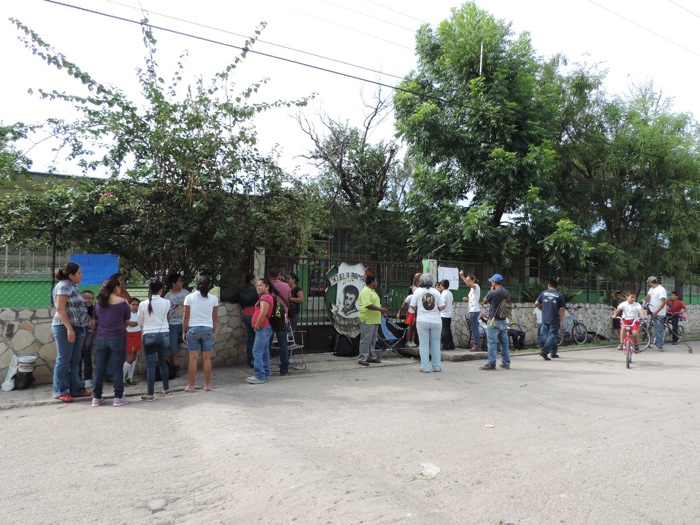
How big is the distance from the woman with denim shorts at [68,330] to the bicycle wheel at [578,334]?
566 inches

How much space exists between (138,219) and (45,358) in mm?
2649

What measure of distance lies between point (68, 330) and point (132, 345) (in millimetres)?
1378

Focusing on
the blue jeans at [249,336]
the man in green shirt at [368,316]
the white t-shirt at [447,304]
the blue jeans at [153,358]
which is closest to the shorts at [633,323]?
the white t-shirt at [447,304]

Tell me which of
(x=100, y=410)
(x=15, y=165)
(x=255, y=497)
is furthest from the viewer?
(x=15, y=165)

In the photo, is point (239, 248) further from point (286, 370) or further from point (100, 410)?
point (100, 410)

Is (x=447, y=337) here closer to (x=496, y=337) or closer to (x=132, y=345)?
(x=496, y=337)

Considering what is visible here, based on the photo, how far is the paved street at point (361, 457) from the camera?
363cm

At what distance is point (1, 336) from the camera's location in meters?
7.90

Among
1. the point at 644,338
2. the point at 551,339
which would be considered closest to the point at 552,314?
the point at 551,339

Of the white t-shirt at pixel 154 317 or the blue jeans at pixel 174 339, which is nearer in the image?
the white t-shirt at pixel 154 317

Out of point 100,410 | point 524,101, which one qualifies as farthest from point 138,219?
point 524,101

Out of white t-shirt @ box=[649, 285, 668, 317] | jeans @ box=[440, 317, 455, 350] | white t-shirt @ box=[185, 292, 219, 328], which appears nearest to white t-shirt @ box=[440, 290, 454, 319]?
jeans @ box=[440, 317, 455, 350]

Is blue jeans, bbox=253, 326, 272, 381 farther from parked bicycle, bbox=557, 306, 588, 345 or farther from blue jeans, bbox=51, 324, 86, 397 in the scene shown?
parked bicycle, bbox=557, 306, 588, 345

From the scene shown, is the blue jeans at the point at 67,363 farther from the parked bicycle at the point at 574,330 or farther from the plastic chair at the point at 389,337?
the parked bicycle at the point at 574,330
